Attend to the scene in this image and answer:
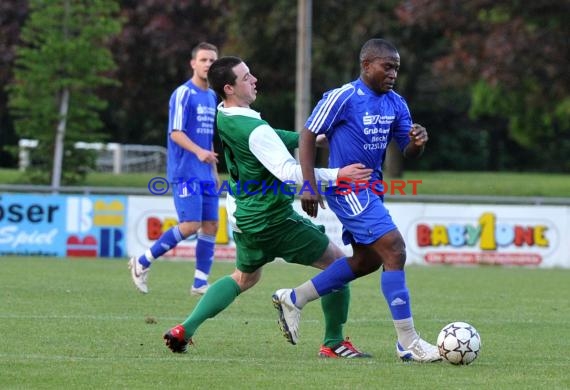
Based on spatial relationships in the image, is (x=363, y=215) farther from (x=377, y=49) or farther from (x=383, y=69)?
(x=377, y=49)

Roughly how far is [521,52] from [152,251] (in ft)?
59.6

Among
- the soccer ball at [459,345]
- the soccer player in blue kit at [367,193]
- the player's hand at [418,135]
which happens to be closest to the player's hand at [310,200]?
the soccer player in blue kit at [367,193]

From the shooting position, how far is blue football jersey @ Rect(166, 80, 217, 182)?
12.7 metres

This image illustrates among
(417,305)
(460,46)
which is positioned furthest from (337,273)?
(460,46)

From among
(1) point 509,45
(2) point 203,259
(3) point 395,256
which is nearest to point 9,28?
(1) point 509,45

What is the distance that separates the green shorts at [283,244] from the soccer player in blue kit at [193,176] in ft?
13.9

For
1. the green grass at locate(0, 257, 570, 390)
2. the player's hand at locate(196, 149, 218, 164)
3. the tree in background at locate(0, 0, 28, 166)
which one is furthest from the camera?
the tree in background at locate(0, 0, 28, 166)

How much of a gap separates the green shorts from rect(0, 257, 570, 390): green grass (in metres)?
0.65

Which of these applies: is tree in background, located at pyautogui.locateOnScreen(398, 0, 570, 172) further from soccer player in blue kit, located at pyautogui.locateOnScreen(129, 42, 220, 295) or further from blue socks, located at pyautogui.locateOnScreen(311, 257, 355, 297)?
blue socks, located at pyautogui.locateOnScreen(311, 257, 355, 297)

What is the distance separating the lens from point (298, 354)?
8500 millimetres

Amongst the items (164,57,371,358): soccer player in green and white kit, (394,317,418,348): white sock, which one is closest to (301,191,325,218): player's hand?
(164,57,371,358): soccer player in green and white kit

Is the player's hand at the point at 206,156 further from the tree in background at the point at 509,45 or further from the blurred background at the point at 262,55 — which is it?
the tree in background at the point at 509,45

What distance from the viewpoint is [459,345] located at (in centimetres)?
783

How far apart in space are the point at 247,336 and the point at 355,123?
2.11 m
